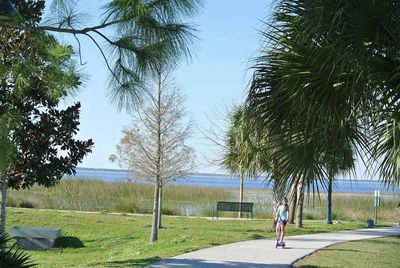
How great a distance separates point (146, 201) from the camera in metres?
35.6

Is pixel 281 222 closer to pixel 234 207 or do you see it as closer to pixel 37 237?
pixel 37 237

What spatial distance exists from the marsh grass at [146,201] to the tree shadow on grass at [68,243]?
37.2 ft

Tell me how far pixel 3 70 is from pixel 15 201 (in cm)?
2721

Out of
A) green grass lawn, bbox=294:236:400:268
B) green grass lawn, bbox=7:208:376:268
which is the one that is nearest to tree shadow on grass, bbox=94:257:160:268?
green grass lawn, bbox=7:208:376:268

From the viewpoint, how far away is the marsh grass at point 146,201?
1299 inches

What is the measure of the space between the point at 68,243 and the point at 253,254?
717 centimetres

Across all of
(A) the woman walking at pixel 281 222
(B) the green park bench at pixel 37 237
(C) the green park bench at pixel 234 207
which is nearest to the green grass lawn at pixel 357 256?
(A) the woman walking at pixel 281 222

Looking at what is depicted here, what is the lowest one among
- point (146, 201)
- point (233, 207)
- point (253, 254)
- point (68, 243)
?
point (68, 243)

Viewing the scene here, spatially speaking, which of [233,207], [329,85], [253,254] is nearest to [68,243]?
[253,254]

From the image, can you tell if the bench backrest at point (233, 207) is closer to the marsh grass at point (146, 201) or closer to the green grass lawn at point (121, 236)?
the marsh grass at point (146, 201)

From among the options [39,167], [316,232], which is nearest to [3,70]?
[39,167]

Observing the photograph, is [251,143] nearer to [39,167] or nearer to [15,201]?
[39,167]

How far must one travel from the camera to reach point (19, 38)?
25.2 ft

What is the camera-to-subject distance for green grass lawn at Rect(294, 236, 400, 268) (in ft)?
44.7
